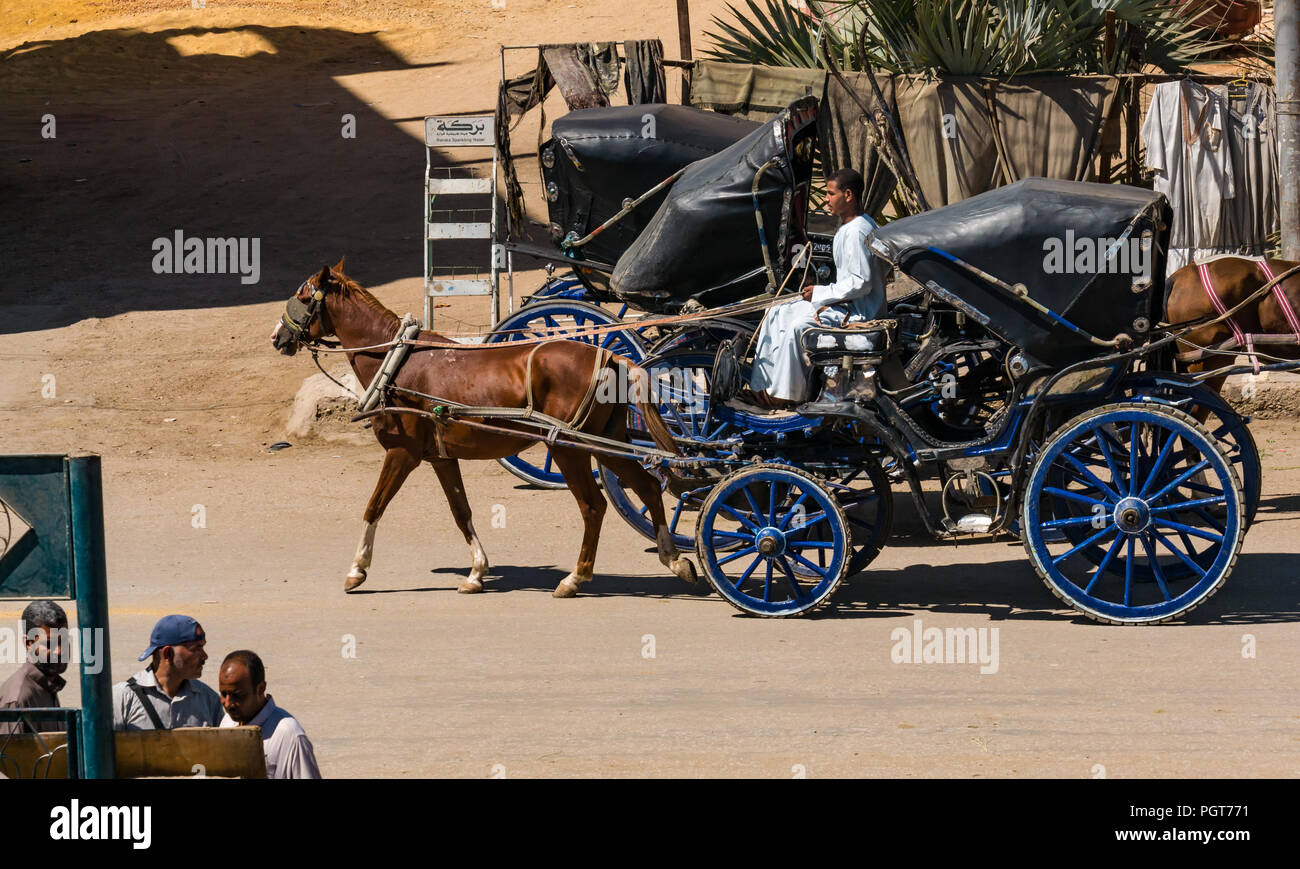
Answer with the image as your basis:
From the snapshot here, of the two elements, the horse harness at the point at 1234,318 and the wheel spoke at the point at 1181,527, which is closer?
the wheel spoke at the point at 1181,527

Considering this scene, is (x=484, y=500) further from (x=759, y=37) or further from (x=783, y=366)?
(x=759, y=37)

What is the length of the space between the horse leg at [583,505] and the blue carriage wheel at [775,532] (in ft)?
3.36

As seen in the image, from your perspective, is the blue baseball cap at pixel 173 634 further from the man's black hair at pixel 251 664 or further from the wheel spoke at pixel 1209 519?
the wheel spoke at pixel 1209 519

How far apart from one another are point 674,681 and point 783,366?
2210mm

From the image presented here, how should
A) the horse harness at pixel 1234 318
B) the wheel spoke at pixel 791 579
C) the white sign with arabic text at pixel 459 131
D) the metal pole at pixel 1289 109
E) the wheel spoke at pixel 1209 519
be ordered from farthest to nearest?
the white sign with arabic text at pixel 459 131 < the metal pole at pixel 1289 109 < the horse harness at pixel 1234 318 < the wheel spoke at pixel 791 579 < the wheel spoke at pixel 1209 519

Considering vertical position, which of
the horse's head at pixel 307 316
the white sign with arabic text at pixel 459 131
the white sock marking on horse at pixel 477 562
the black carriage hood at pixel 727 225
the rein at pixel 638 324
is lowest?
the white sock marking on horse at pixel 477 562

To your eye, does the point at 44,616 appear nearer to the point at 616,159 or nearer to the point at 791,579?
the point at 791,579

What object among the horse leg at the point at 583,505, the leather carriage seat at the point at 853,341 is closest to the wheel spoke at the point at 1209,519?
the leather carriage seat at the point at 853,341

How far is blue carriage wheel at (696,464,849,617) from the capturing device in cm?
918

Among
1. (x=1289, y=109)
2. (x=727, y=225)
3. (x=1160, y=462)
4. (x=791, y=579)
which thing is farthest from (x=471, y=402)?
(x=1289, y=109)

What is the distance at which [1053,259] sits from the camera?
8.86m

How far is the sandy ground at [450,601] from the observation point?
7.12m

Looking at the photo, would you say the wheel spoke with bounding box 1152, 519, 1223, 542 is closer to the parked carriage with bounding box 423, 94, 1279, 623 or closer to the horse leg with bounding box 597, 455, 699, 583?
the parked carriage with bounding box 423, 94, 1279, 623

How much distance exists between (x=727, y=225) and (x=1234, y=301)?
4.25 metres
